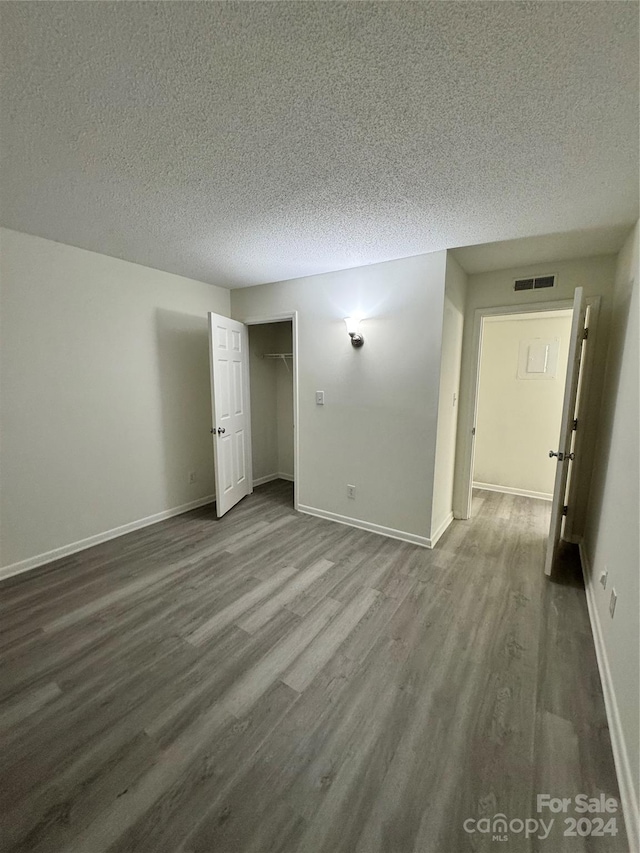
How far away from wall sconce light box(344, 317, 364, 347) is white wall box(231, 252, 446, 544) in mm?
67

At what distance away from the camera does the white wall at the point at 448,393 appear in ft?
9.36

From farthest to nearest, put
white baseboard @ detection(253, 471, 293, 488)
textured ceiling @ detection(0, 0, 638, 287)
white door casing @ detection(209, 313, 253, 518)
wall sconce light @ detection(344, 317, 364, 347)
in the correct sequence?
white baseboard @ detection(253, 471, 293, 488) → white door casing @ detection(209, 313, 253, 518) → wall sconce light @ detection(344, 317, 364, 347) → textured ceiling @ detection(0, 0, 638, 287)

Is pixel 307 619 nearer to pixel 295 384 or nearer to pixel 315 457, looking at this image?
pixel 315 457

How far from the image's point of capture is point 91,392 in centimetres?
292

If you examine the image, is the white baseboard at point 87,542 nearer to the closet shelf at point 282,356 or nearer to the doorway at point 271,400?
the doorway at point 271,400

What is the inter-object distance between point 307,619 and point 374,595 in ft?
1.73

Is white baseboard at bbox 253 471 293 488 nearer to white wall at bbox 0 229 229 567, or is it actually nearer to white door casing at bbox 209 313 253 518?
white door casing at bbox 209 313 253 518

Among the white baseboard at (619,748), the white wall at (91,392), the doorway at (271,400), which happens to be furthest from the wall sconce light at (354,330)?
the white baseboard at (619,748)

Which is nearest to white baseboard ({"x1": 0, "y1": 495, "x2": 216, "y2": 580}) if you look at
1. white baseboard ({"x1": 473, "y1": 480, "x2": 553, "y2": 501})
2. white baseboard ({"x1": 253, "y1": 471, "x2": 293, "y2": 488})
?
white baseboard ({"x1": 253, "y1": 471, "x2": 293, "y2": 488})

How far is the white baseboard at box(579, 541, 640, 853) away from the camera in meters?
1.09

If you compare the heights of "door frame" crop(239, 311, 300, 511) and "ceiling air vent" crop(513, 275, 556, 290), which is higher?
"ceiling air vent" crop(513, 275, 556, 290)

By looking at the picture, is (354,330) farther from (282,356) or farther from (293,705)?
(293,705)

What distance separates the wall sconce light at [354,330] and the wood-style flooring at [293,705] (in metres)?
1.96

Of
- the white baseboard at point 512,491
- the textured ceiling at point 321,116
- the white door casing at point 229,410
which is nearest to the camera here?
the textured ceiling at point 321,116
